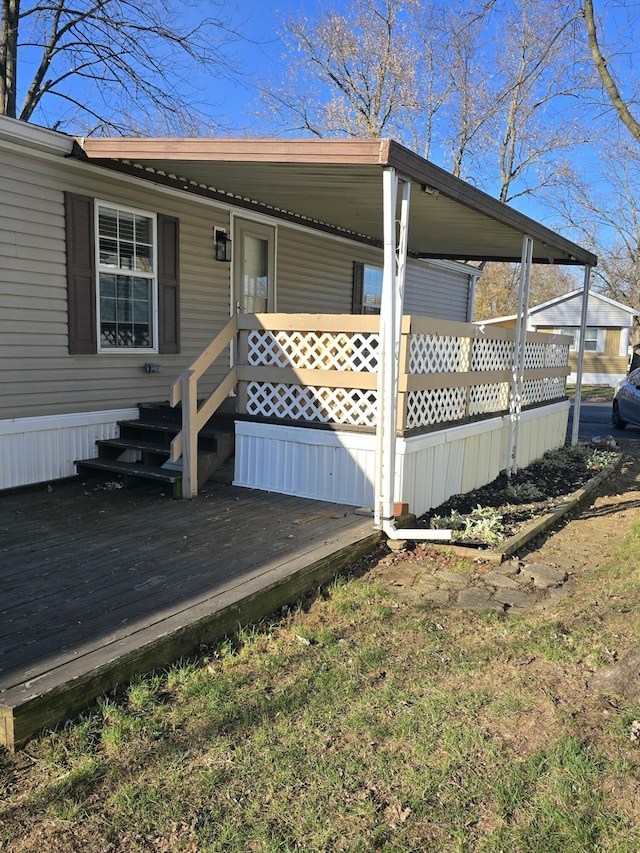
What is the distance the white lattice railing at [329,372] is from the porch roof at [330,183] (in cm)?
111

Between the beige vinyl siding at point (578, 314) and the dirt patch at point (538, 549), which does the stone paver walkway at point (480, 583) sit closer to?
the dirt patch at point (538, 549)

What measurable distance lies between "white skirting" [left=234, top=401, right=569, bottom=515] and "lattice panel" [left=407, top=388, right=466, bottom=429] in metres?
0.13

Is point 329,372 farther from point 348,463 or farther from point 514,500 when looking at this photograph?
point 514,500

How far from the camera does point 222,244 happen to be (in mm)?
7895

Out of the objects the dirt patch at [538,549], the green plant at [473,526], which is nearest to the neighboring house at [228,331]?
the green plant at [473,526]

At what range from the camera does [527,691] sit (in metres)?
3.02

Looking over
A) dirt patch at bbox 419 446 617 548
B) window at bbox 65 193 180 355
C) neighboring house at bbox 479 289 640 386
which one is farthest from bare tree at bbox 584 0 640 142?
neighboring house at bbox 479 289 640 386

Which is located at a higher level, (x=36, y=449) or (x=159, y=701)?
(x=36, y=449)

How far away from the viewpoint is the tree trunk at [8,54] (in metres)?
13.5

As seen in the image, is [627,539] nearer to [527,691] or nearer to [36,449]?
[527,691]

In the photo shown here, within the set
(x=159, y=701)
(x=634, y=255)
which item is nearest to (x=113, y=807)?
(x=159, y=701)

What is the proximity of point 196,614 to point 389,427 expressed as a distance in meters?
2.23

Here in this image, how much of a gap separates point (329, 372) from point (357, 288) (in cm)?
540

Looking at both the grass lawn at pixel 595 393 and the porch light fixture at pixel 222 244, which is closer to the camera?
the porch light fixture at pixel 222 244
